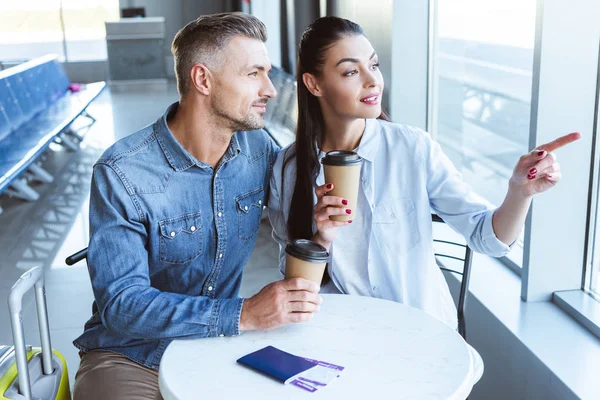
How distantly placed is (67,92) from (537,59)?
7.14m

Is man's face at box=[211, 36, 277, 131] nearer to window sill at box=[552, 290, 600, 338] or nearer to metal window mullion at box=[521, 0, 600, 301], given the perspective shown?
metal window mullion at box=[521, 0, 600, 301]

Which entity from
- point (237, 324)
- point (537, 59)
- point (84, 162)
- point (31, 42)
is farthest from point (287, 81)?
point (31, 42)

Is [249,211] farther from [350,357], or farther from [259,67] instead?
[350,357]

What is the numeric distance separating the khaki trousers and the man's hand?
0.39m

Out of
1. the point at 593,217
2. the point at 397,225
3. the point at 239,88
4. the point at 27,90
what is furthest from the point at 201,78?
the point at 27,90

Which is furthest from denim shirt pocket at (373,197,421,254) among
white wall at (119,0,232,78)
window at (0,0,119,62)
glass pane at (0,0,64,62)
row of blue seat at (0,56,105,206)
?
glass pane at (0,0,64,62)

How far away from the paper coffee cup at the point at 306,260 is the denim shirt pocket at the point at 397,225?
1.52 ft

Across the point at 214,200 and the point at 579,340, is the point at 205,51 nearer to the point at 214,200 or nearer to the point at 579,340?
the point at 214,200

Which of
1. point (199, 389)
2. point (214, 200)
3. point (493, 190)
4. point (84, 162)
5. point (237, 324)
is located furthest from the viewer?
point (84, 162)

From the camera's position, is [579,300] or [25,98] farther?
[25,98]

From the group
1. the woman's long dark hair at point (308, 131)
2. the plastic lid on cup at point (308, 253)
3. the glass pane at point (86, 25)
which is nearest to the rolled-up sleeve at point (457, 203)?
the woman's long dark hair at point (308, 131)

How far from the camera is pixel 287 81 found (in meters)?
6.48

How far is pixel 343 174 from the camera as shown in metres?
1.68

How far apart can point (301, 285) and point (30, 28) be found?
15459 millimetres
